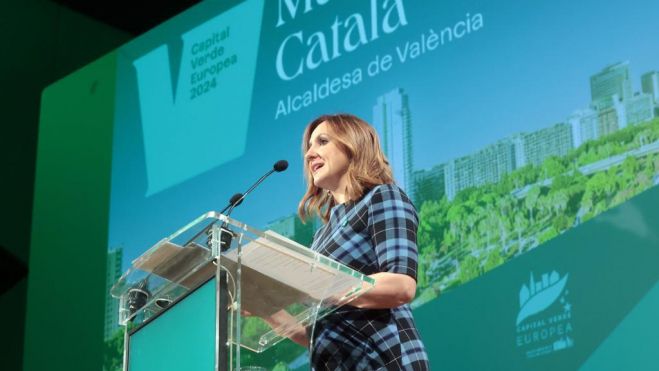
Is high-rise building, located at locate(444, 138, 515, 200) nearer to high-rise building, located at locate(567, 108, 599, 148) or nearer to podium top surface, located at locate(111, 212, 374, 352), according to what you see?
high-rise building, located at locate(567, 108, 599, 148)

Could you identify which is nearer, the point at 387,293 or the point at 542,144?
the point at 387,293

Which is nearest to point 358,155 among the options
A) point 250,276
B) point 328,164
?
point 328,164

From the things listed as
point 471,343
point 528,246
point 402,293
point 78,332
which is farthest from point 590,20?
point 78,332

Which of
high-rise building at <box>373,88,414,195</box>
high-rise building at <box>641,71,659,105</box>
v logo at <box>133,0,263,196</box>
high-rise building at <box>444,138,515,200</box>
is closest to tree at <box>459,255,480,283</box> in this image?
high-rise building at <box>444,138,515,200</box>

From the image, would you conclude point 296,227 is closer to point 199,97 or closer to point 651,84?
point 199,97

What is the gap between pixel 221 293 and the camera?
1.96 m

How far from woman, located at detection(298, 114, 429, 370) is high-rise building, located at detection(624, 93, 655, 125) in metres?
0.83

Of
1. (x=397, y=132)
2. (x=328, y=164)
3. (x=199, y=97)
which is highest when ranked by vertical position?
(x=199, y=97)

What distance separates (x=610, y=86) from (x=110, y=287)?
244cm

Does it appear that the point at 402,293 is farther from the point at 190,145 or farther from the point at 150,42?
the point at 150,42

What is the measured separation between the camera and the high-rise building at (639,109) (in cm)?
306

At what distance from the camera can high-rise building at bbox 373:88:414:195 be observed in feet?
12.2

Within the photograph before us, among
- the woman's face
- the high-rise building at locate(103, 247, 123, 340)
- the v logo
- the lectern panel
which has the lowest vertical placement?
the lectern panel

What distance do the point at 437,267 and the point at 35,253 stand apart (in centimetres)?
260
